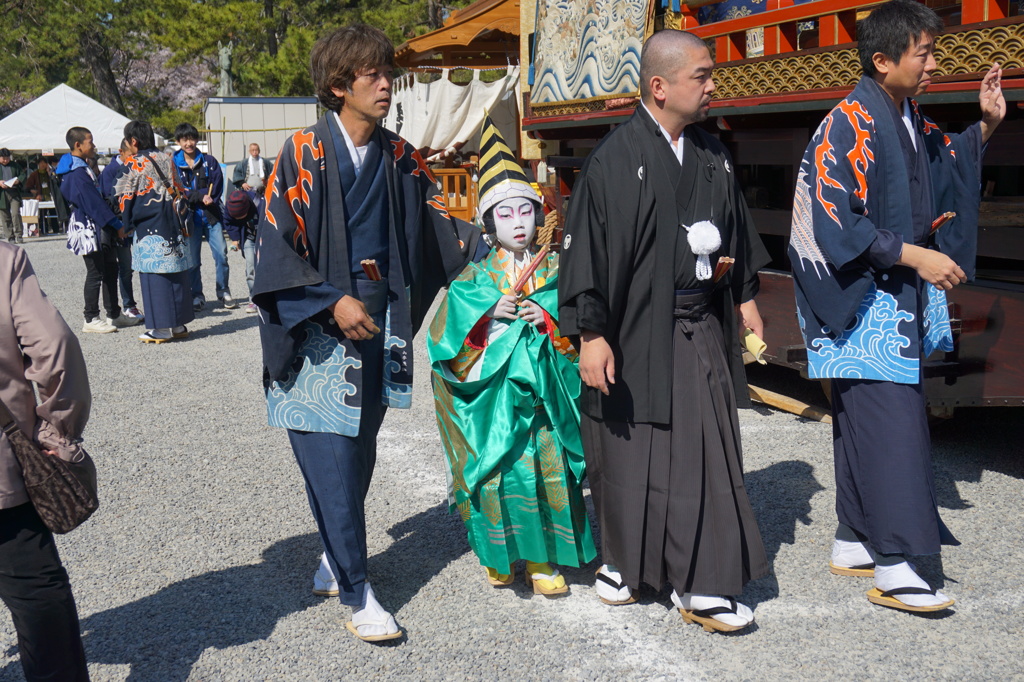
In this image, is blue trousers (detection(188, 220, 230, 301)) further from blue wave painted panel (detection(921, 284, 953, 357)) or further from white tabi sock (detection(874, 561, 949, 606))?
white tabi sock (detection(874, 561, 949, 606))

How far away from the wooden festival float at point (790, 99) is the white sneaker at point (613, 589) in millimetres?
1920

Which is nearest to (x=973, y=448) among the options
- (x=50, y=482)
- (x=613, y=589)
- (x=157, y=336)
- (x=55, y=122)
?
(x=613, y=589)

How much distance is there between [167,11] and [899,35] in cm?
2150

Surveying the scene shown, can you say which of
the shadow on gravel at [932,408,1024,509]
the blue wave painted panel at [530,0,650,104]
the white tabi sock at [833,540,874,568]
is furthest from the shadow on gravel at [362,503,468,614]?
the blue wave painted panel at [530,0,650,104]

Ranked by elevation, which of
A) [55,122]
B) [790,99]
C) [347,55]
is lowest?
[347,55]

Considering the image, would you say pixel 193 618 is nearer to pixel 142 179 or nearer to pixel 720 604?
pixel 720 604

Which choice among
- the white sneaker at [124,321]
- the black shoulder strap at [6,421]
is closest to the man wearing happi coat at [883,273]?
the black shoulder strap at [6,421]

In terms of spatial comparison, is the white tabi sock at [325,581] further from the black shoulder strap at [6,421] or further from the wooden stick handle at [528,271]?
the black shoulder strap at [6,421]

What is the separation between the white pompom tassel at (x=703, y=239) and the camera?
282 centimetres

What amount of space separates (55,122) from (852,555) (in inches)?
753

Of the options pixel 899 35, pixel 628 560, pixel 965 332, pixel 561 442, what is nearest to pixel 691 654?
pixel 628 560

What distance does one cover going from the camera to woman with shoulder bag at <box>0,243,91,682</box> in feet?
7.07

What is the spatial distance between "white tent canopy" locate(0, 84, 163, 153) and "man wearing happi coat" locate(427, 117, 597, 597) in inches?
684

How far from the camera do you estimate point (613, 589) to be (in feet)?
10.2
